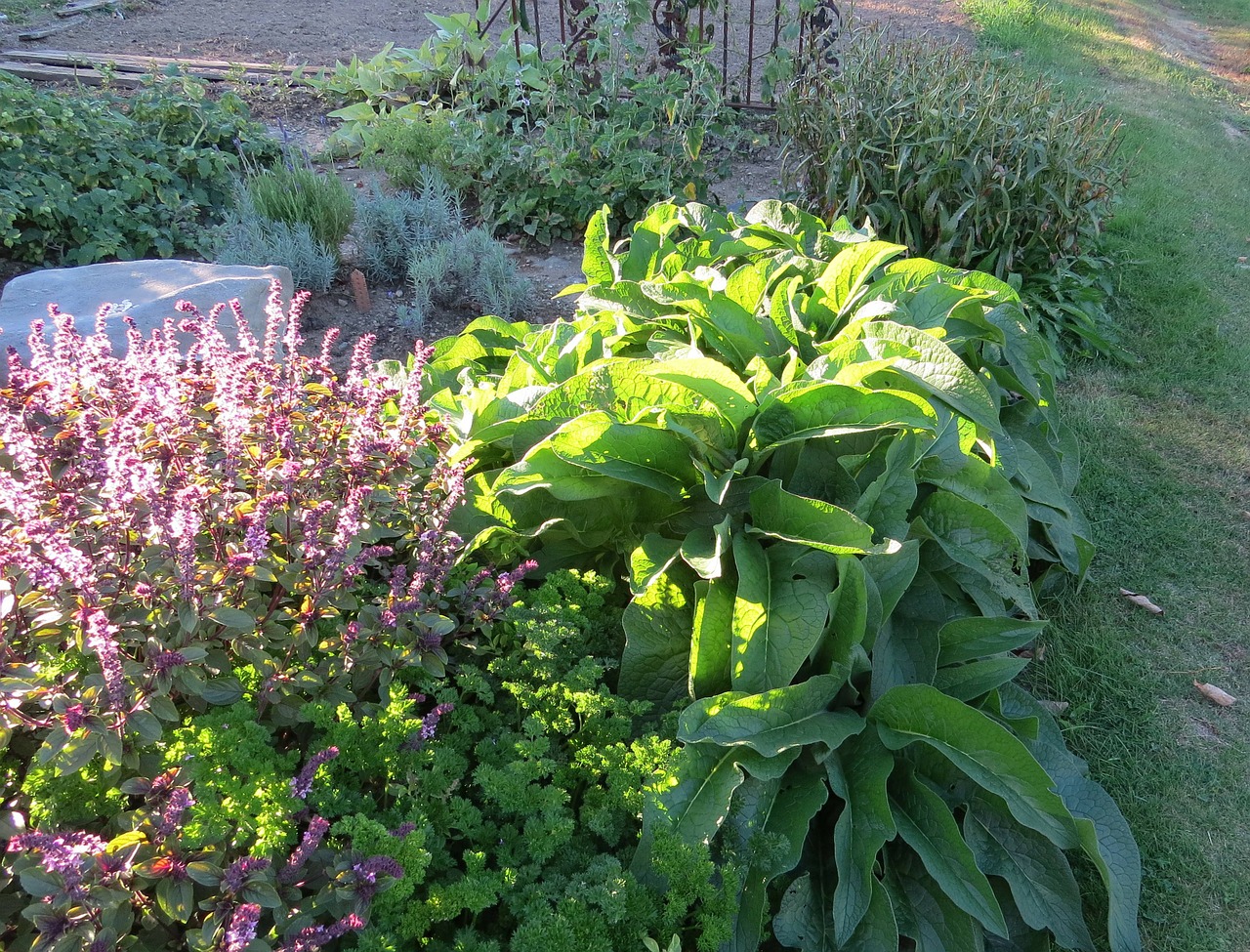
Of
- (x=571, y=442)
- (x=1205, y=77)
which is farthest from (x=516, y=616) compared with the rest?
(x=1205, y=77)

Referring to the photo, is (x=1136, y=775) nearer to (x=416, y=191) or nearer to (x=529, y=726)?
(x=529, y=726)

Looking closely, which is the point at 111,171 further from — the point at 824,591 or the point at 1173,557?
the point at 1173,557

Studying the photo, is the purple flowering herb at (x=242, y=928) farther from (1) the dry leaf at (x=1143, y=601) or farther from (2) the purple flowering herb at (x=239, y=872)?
(1) the dry leaf at (x=1143, y=601)

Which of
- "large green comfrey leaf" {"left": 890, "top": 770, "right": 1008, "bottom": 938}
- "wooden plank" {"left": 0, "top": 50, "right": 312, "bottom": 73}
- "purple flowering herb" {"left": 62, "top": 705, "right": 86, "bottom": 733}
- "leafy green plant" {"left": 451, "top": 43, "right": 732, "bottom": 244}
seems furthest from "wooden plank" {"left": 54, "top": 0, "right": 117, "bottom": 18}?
"large green comfrey leaf" {"left": 890, "top": 770, "right": 1008, "bottom": 938}

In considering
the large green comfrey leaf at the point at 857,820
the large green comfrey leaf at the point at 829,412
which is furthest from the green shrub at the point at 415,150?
the large green comfrey leaf at the point at 857,820

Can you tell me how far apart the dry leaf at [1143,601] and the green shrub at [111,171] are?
167 inches

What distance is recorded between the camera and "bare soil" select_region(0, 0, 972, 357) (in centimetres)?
412

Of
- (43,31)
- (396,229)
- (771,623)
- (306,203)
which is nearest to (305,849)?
(771,623)

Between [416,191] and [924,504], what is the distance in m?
3.77

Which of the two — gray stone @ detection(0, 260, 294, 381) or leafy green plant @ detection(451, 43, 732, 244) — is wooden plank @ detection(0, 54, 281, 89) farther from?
gray stone @ detection(0, 260, 294, 381)

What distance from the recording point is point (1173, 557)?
3193 millimetres

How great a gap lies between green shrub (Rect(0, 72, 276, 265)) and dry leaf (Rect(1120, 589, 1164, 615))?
13.9ft

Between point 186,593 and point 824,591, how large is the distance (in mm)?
1270

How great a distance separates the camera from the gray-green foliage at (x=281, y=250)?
13.0 ft
